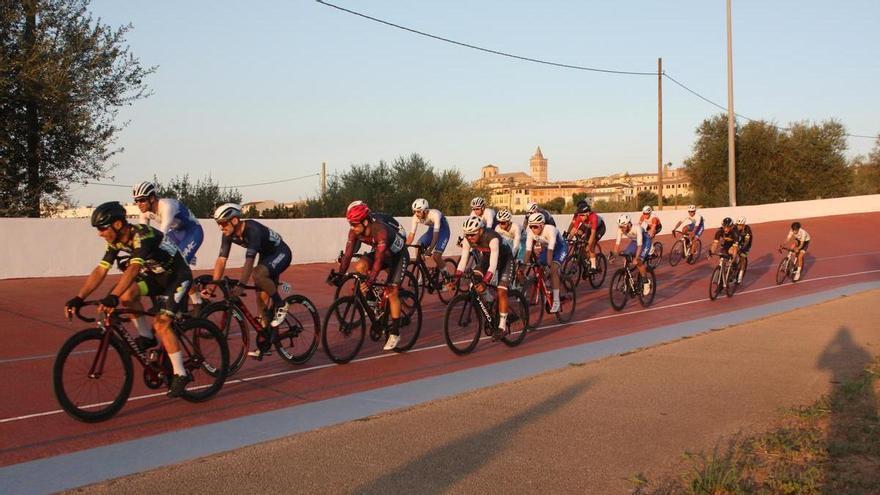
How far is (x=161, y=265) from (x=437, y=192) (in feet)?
124

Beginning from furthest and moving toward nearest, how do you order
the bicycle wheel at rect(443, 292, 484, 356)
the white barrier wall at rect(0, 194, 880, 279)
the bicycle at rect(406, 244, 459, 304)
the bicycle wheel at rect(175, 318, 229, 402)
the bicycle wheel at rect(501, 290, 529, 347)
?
the white barrier wall at rect(0, 194, 880, 279), the bicycle at rect(406, 244, 459, 304), the bicycle wheel at rect(501, 290, 529, 347), the bicycle wheel at rect(443, 292, 484, 356), the bicycle wheel at rect(175, 318, 229, 402)

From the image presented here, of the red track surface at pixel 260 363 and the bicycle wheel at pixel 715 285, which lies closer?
the red track surface at pixel 260 363

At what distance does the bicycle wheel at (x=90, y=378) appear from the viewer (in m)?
6.73

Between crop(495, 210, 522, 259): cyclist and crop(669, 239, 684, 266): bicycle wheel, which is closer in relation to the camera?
crop(495, 210, 522, 259): cyclist

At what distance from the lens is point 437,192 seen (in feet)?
149

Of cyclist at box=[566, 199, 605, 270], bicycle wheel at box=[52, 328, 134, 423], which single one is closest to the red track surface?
bicycle wheel at box=[52, 328, 134, 423]

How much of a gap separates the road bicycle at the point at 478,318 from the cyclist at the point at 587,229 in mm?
7214

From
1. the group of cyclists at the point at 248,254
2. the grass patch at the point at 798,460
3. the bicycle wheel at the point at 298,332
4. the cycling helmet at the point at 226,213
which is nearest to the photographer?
the grass patch at the point at 798,460

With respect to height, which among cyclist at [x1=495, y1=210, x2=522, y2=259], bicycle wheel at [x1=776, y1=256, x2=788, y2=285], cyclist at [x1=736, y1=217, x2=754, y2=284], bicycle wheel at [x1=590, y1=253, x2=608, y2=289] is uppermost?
cyclist at [x1=495, y1=210, x2=522, y2=259]

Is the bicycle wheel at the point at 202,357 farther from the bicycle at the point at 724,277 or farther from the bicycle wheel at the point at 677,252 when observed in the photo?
the bicycle wheel at the point at 677,252

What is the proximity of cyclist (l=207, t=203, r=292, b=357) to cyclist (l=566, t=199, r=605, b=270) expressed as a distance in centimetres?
A: 1035

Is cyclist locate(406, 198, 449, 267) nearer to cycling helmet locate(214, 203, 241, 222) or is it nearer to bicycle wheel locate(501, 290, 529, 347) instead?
bicycle wheel locate(501, 290, 529, 347)

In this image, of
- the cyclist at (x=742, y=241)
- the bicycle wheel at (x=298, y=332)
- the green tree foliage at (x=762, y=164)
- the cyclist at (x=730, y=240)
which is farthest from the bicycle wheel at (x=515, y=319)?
the green tree foliage at (x=762, y=164)

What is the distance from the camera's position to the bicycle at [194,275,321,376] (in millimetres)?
8703
